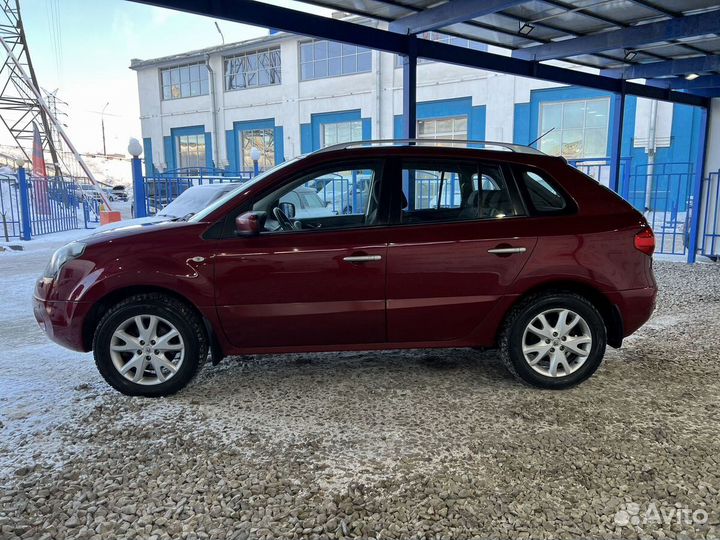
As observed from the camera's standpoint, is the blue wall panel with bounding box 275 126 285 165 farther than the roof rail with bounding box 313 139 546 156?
Yes

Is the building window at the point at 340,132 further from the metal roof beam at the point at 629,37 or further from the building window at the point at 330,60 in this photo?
the metal roof beam at the point at 629,37

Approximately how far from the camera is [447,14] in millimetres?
6121

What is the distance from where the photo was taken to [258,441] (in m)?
3.35

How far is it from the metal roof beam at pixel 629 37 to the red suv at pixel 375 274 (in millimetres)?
4216

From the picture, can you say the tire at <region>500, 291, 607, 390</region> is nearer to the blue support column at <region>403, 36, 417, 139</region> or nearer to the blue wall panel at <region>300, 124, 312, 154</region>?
the blue support column at <region>403, 36, 417, 139</region>

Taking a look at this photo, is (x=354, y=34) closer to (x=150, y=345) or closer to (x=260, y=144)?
(x=150, y=345)

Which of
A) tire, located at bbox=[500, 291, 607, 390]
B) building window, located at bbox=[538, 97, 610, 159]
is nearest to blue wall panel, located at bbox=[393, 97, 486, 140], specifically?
building window, located at bbox=[538, 97, 610, 159]

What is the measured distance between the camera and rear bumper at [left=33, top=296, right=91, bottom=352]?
3822 mm

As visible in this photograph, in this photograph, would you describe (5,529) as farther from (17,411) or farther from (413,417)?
(413,417)

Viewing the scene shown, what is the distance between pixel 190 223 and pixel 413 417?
210cm

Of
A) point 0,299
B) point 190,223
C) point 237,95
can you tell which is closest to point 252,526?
point 190,223

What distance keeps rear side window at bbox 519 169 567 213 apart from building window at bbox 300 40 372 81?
22036mm

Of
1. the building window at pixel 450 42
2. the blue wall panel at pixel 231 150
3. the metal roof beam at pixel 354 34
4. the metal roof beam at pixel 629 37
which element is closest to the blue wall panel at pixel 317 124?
the building window at pixel 450 42

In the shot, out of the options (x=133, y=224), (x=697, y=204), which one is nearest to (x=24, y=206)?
(x=133, y=224)
